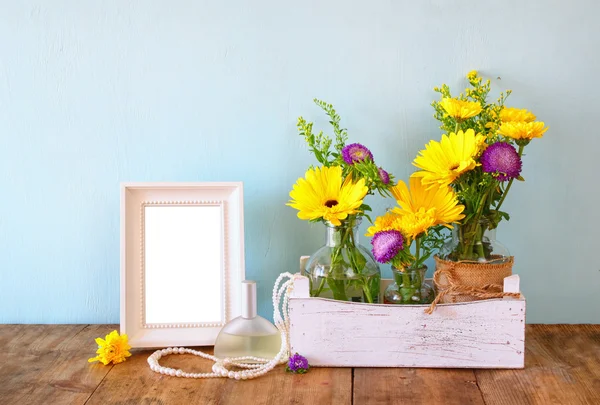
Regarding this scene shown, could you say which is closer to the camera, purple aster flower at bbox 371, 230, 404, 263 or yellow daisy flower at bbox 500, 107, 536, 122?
purple aster flower at bbox 371, 230, 404, 263

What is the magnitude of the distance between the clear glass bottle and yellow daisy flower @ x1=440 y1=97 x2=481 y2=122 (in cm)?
40

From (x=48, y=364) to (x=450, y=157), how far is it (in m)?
0.70

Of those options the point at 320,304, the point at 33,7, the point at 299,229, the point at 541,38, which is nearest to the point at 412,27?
the point at 541,38

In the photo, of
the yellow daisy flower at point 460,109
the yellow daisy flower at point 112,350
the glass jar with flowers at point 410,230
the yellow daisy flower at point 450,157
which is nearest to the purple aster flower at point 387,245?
the glass jar with flowers at point 410,230

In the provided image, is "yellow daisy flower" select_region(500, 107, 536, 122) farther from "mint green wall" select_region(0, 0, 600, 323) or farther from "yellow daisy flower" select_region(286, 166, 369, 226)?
"yellow daisy flower" select_region(286, 166, 369, 226)

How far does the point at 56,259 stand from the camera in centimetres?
131

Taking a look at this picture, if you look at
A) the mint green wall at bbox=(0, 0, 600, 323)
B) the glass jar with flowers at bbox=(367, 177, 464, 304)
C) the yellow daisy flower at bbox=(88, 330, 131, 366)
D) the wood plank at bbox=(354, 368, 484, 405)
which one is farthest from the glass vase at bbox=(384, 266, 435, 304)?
the yellow daisy flower at bbox=(88, 330, 131, 366)

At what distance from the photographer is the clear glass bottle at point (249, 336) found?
1.10m

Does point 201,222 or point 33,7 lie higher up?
point 33,7

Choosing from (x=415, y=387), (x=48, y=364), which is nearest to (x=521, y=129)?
(x=415, y=387)

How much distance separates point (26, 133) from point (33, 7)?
0.22 m

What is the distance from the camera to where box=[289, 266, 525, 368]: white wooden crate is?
1.05 metres

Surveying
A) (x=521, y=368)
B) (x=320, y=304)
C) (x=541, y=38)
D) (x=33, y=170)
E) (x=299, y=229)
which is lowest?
(x=521, y=368)

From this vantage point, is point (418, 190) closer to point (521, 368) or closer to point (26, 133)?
point (521, 368)
